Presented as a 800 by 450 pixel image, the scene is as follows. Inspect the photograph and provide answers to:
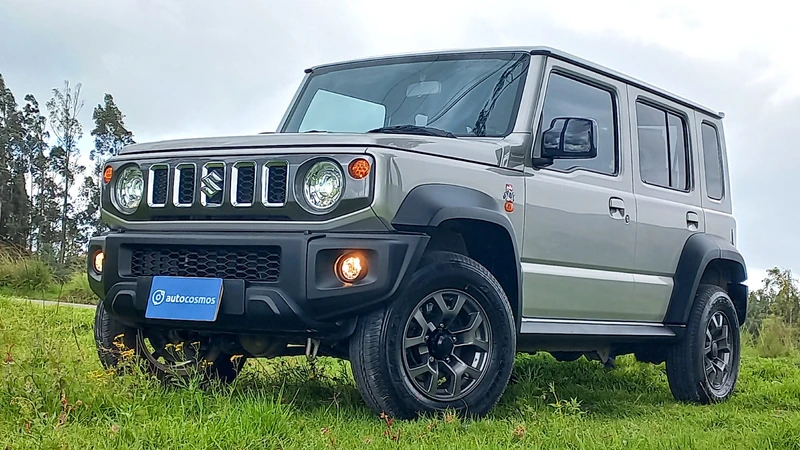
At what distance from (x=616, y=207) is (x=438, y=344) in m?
1.80

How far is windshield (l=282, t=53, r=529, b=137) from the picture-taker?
5.19m

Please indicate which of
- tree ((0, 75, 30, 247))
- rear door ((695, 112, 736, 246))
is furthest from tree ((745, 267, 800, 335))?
tree ((0, 75, 30, 247))

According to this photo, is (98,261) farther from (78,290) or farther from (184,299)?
(78,290)

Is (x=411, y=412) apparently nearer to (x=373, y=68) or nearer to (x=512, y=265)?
(x=512, y=265)

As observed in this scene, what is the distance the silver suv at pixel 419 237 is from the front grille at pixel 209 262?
0.03 ft

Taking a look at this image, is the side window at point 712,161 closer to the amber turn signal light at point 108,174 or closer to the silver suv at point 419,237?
the silver suv at point 419,237

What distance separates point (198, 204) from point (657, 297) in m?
2.98

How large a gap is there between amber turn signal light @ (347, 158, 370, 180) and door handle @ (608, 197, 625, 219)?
1.99 metres

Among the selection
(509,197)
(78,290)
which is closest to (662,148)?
(509,197)

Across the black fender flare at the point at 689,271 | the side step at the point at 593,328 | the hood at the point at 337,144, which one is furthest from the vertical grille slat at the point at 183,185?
the black fender flare at the point at 689,271

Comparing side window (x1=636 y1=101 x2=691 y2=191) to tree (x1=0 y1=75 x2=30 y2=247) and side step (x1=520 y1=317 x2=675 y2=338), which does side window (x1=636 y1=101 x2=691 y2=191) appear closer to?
side step (x1=520 y1=317 x2=675 y2=338)

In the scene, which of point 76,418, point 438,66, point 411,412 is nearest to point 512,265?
point 411,412

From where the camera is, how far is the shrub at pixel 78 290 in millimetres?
14969

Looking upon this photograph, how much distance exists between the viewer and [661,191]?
6.32m
